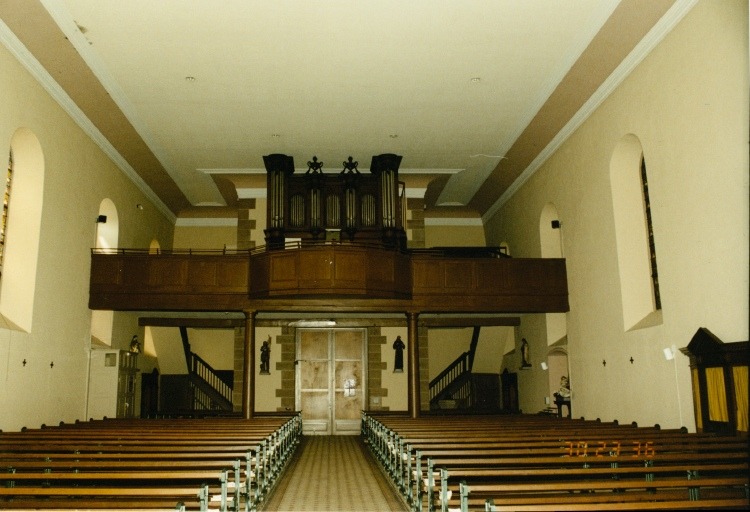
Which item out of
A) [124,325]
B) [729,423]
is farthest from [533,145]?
[124,325]

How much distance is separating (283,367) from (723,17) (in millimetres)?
12281

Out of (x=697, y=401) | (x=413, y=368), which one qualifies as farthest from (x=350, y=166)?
(x=697, y=401)

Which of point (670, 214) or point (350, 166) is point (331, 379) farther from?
point (670, 214)

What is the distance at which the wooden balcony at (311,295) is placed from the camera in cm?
1309

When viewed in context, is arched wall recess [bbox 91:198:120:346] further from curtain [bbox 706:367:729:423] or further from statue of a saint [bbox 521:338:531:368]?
curtain [bbox 706:367:729:423]

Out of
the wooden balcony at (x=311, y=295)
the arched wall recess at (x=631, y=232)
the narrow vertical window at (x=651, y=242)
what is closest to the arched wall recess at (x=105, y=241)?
the wooden balcony at (x=311, y=295)

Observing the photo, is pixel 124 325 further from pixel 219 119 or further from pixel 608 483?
pixel 608 483

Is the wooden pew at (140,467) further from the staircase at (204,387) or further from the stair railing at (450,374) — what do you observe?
the stair railing at (450,374)

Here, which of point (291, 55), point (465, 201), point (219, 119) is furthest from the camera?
point (465, 201)

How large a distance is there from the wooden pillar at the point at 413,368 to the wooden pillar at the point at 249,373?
128 inches

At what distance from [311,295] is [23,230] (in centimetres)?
520

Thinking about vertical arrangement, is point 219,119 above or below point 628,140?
above

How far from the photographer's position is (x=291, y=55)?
418 inches

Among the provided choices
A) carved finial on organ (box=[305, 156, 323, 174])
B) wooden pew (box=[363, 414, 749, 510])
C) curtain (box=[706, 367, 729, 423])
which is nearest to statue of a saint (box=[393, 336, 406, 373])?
carved finial on organ (box=[305, 156, 323, 174])
